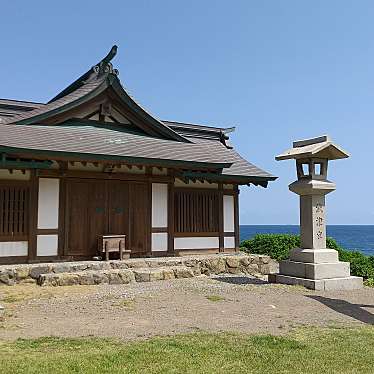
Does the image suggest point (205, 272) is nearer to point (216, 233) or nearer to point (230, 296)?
point (216, 233)

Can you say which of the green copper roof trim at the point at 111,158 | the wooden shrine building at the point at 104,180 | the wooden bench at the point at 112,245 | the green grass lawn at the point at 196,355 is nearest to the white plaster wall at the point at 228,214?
the wooden shrine building at the point at 104,180

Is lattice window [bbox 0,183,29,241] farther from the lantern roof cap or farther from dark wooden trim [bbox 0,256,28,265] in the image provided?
A: the lantern roof cap

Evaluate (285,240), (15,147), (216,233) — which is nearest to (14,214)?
(15,147)

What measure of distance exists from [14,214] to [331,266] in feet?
28.0

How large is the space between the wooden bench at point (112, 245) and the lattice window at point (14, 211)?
6.97ft

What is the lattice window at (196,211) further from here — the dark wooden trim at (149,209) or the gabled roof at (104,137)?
the dark wooden trim at (149,209)

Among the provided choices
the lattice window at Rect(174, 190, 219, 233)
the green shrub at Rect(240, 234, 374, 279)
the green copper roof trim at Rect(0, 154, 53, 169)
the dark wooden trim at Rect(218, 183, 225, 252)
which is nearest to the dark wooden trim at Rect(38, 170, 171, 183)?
the green copper roof trim at Rect(0, 154, 53, 169)

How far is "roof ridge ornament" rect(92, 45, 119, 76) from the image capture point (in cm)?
1376

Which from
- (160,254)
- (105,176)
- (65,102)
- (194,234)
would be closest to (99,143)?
(105,176)

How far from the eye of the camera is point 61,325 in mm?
7043

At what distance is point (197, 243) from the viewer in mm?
14719

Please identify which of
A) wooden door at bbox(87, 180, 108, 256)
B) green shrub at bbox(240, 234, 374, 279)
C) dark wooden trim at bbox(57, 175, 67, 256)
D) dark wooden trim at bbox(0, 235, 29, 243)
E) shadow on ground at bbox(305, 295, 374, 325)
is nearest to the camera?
Answer: shadow on ground at bbox(305, 295, 374, 325)

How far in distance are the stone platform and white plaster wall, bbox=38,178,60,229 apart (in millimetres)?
1231

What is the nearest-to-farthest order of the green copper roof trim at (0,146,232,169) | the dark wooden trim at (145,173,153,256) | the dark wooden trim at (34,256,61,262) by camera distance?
the green copper roof trim at (0,146,232,169) → the dark wooden trim at (34,256,61,262) → the dark wooden trim at (145,173,153,256)
